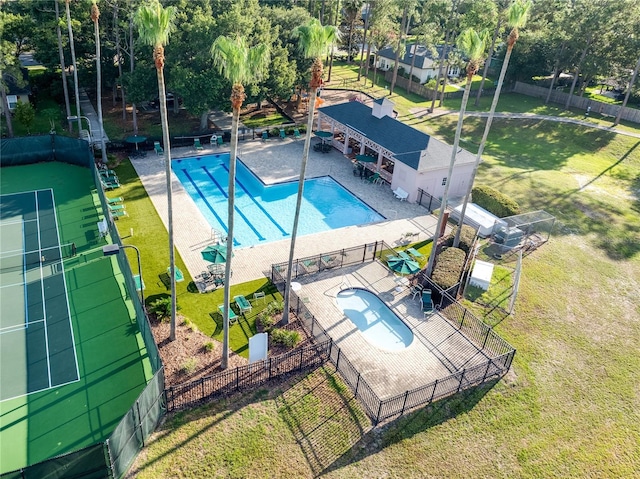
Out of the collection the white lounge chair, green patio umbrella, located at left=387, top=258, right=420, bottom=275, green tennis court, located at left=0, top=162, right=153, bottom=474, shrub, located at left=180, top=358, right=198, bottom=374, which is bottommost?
green tennis court, located at left=0, top=162, right=153, bottom=474

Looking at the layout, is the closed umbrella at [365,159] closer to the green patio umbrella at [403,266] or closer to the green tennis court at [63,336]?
the green patio umbrella at [403,266]

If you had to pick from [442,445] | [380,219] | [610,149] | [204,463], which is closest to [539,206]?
[380,219]

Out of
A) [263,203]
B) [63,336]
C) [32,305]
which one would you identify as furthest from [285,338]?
[263,203]

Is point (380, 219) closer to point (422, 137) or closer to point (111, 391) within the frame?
point (422, 137)

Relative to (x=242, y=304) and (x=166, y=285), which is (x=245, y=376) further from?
(x=166, y=285)

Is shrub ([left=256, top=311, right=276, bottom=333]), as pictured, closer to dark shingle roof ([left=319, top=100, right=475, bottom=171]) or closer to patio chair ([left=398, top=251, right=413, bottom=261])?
patio chair ([left=398, top=251, right=413, bottom=261])

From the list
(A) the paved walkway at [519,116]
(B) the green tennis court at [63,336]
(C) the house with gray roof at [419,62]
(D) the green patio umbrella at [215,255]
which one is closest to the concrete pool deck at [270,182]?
(D) the green patio umbrella at [215,255]

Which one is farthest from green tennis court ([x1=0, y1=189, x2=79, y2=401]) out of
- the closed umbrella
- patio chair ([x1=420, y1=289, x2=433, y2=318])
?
the closed umbrella
